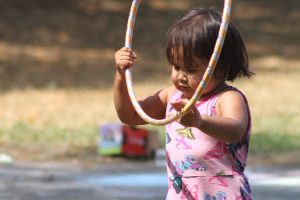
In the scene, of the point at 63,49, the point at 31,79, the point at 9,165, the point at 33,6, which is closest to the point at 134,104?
the point at 9,165

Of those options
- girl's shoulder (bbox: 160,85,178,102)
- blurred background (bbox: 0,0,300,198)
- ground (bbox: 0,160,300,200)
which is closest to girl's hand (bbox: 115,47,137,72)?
girl's shoulder (bbox: 160,85,178,102)

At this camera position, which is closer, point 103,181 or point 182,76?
point 182,76

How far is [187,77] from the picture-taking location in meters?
4.02

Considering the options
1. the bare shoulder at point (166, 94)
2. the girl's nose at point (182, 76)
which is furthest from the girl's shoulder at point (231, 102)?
the bare shoulder at point (166, 94)

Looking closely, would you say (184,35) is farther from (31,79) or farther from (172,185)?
(31,79)

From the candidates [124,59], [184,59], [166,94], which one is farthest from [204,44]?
[166,94]

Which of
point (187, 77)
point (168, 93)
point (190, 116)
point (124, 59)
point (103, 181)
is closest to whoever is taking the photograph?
point (190, 116)

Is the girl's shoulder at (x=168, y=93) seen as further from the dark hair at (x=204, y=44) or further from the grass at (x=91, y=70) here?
the grass at (x=91, y=70)

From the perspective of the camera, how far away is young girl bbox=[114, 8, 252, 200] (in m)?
4.05

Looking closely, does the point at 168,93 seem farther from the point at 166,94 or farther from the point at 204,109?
the point at 204,109

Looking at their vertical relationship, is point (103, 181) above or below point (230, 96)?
below

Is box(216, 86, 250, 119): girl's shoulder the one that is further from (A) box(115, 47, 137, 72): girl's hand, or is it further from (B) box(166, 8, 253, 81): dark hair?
(A) box(115, 47, 137, 72): girl's hand

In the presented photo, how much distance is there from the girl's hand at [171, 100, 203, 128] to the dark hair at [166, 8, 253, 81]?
450 millimetres

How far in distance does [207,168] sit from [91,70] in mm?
13513
